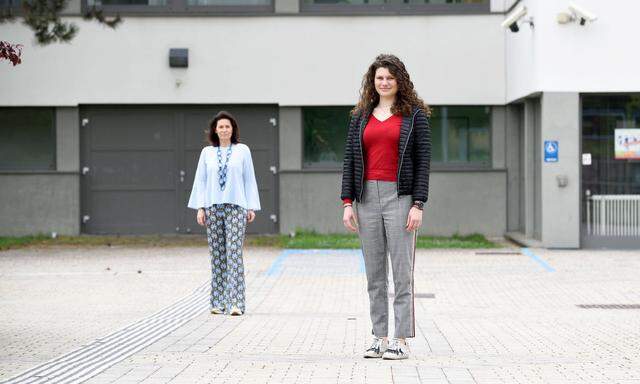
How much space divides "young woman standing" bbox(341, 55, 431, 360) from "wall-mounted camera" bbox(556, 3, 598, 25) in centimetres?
1026

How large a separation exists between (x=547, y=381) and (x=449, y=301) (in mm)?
5457

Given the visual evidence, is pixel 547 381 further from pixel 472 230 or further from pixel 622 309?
pixel 472 230

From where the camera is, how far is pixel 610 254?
18.2 meters

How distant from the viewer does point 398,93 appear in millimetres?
8492

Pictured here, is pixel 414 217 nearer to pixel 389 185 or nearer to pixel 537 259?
pixel 389 185

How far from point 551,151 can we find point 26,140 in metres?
9.16

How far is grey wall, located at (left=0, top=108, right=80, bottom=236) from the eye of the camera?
21.7 m

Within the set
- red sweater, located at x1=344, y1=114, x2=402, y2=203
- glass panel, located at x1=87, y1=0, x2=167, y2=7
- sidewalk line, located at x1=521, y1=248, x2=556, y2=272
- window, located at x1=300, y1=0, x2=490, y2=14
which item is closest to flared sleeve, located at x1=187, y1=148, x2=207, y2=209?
red sweater, located at x1=344, y1=114, x2=402, y2=203

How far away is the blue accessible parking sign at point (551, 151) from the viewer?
61.7 feet

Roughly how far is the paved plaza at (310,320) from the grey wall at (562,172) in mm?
513

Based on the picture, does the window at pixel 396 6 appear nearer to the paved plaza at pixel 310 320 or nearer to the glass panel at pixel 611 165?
the glass panel at pixel 611 165

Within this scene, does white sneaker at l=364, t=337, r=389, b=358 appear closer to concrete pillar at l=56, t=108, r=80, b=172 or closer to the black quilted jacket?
the black quilted jacket

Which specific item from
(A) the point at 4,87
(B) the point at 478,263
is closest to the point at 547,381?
(B) the point at 478,263

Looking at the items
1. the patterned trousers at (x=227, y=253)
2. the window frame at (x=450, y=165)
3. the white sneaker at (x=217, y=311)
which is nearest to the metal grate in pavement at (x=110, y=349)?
the white sneaker at (x=217, y=311)
